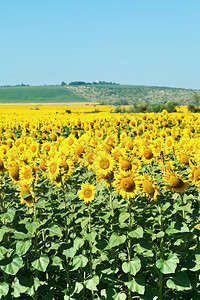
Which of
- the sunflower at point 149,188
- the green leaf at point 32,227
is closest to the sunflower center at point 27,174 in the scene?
the green leaf at point 32,227

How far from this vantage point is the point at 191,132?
34.9 feet

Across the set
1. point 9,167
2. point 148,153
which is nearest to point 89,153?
point 148,153

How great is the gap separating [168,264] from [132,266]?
18.7 inches

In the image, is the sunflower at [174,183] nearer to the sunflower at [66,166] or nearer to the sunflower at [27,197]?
the sunflower at [66,166]

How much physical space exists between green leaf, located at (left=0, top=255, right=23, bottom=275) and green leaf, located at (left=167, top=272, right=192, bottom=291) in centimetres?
201

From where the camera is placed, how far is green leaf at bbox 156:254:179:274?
4866 mm

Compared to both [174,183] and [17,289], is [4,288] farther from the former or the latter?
[174,183]

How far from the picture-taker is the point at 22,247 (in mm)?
4785

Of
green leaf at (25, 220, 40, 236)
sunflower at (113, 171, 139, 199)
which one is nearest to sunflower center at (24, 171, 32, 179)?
green leaf at (25, 220, 40, 236)

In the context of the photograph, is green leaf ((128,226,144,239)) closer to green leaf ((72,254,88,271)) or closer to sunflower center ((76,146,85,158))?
green leaf ((72,254,88,271))

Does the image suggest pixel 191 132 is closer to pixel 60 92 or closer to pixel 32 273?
pixel 32 273

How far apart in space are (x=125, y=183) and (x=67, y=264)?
5.24 ft

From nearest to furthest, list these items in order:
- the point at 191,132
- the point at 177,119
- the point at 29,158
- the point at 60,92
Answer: the point at 29,158
the point at 191,132
the point at 177,119
the point at 60,92

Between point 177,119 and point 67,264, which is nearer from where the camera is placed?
Result: point 67,264
